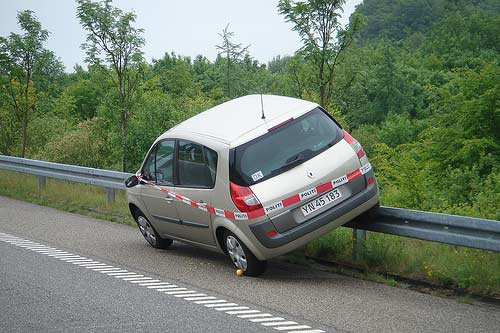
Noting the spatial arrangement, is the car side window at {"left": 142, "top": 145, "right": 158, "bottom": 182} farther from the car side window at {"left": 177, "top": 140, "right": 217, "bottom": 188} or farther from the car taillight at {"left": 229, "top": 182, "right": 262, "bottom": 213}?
the car taillight at {"left": 229, "top": 182, "right": 262, "bottom": 213}

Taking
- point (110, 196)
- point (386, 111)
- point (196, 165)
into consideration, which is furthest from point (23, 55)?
point (386, 111)

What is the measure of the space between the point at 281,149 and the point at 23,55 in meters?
19.9

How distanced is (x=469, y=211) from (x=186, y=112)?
20074 mm

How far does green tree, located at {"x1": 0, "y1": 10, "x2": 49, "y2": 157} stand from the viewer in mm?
25969

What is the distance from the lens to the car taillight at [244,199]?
829cm

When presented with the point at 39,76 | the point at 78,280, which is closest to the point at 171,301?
the point at 78,280

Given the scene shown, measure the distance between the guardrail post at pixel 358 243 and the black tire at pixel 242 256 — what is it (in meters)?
1.18

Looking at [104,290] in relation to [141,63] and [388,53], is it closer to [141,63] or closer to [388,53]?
[141,63]

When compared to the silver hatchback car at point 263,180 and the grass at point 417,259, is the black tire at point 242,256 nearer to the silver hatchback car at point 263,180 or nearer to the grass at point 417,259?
the silver hatchback car at point 263,180

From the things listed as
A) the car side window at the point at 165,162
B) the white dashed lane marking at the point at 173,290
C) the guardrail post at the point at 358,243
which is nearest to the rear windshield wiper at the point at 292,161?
the guardrail post at the point at 358,243

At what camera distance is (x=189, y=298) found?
761cm

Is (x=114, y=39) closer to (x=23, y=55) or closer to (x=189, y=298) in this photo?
(x=23, y=55)

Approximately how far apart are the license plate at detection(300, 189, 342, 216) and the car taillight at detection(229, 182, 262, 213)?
1.68 feet

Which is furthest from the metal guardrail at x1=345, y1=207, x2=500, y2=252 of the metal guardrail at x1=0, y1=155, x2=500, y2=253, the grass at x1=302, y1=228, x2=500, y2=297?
the grass at x1=302, y1=228, x2=500, y2=297
